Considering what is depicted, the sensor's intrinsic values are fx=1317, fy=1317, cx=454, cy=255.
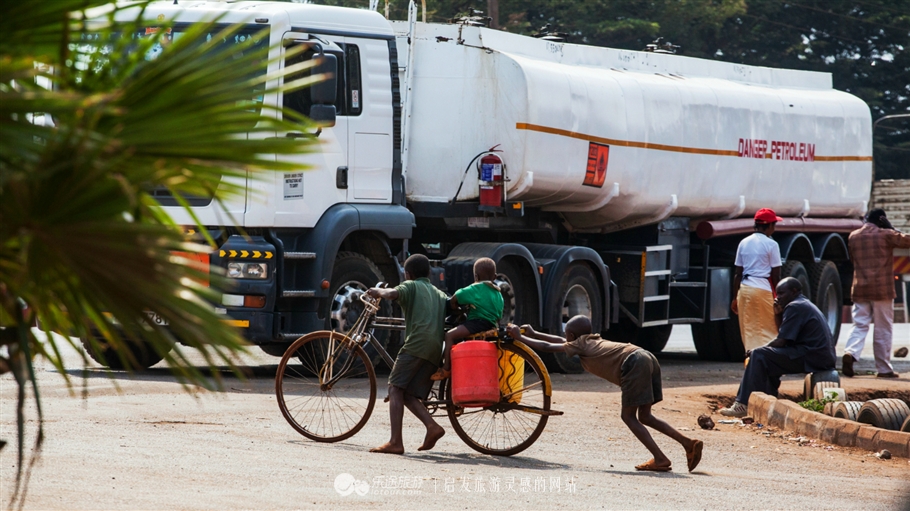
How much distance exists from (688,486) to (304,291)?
4.98 meters

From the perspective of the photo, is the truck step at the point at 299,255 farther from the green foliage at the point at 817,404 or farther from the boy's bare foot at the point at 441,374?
the green foliage at the point at 817,404

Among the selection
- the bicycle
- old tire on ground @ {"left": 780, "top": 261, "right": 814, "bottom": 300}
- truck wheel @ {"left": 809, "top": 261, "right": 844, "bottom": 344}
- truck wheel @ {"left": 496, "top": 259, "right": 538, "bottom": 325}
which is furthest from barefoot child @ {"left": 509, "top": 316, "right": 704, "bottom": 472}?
truck wheel @ {"left": 809, "top": 261, "right": 844, "bottom": 344}

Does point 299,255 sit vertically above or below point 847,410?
above

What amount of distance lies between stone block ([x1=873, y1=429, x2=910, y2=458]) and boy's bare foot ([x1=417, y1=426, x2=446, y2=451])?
10.7 ft

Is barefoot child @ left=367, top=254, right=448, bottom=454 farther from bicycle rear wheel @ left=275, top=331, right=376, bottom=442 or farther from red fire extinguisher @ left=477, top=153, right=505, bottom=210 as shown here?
red fire extinguisher @ left=477, top=153, right=505, bottom=210

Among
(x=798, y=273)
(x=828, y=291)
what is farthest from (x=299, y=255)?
(x=828, y=291)

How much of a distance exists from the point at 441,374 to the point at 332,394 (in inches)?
36.0

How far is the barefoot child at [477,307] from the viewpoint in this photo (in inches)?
326

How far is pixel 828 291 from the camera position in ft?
61.1

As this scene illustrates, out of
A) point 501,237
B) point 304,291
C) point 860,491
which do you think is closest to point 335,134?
point 304,291

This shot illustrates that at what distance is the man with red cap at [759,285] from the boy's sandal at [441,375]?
19.0 ft

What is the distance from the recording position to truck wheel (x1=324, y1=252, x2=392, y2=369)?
1194 cm

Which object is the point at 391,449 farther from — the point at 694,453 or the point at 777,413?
the point at 777,413

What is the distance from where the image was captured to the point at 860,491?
24.3 ft
